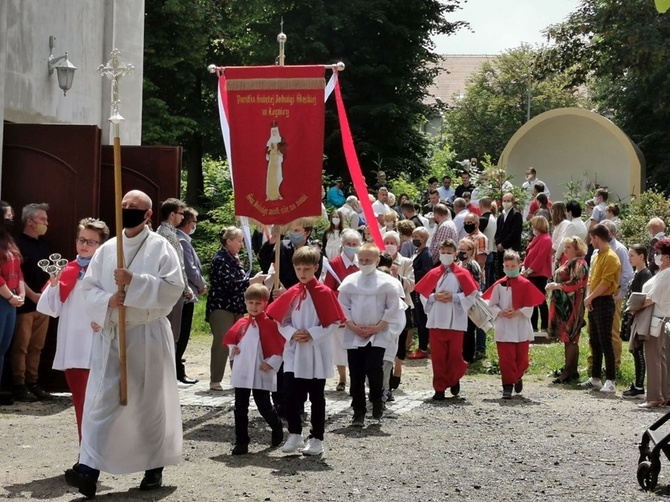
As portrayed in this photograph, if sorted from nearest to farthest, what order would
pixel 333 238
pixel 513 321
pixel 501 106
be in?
pixel 513 321 < pixel 333 238 < pixel 501 106

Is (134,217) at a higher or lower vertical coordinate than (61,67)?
lower

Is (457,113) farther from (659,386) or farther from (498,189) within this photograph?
(659,386)

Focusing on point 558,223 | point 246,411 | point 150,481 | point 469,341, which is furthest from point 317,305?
point 558,223

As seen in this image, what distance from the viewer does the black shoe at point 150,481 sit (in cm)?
864

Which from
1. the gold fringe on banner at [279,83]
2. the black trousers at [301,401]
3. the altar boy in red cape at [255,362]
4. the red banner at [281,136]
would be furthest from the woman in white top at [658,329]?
the altar boy in red cape at [255,362]

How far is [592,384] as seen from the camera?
1473 cm

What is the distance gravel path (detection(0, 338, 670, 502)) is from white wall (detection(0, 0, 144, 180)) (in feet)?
12.5

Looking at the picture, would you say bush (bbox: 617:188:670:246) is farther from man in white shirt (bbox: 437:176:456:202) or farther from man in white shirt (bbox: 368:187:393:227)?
man in white shirt (bbox: 368:187:393:227)

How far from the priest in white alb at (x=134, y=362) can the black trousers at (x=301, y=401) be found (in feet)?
5.17

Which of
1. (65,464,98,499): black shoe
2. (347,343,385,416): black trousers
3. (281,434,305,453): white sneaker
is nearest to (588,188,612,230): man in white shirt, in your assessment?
(347,343,385,416): black trousers

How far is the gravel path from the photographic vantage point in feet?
28.8

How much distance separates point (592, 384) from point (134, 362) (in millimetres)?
7569

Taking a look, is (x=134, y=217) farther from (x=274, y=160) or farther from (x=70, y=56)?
(x=70, y=56)

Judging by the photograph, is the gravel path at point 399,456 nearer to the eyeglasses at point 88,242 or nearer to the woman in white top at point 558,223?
the eyeglasses at point 88,242
